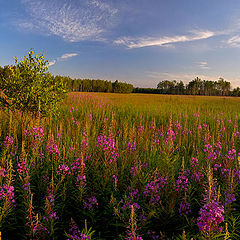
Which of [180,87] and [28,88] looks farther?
[180,87]

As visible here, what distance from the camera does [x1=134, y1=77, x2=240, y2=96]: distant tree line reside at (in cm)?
9944

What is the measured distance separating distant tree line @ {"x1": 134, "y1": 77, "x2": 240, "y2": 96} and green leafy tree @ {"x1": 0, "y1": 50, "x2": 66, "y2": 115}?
99338 mm

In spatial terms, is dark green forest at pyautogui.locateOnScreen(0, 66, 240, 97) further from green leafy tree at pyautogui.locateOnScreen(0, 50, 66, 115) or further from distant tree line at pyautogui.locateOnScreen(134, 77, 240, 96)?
green leafy tree at pyautogui.locateOnScreen(0, 50, 66, 115)

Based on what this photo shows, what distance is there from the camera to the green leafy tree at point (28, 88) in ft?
17.6

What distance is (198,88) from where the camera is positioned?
110 metres

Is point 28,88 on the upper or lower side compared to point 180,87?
lower

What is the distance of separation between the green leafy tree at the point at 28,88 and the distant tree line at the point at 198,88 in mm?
99338

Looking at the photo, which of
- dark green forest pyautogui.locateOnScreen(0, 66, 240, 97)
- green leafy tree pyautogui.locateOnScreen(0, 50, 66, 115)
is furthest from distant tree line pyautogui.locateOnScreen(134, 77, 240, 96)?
green leafy tree pyautogui.locateOnScreen(0, 50, 66, 115)

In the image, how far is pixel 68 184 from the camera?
8.38 feet

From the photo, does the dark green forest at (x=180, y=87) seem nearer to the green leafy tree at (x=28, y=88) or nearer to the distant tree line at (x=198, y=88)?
the distant tree line at (x=198, y=88)

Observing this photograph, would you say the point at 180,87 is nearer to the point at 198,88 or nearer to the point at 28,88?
the point at 198,88

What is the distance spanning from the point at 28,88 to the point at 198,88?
118m

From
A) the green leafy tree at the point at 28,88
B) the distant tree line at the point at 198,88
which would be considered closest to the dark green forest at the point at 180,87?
the distant tree line at the point at 198,88

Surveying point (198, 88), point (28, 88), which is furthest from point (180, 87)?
point (28, 88)
